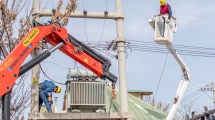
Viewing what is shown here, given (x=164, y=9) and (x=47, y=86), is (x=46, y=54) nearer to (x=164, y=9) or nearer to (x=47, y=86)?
(x=47, y=86)

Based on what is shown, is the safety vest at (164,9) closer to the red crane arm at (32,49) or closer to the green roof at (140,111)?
the red crane arm at (32,49)

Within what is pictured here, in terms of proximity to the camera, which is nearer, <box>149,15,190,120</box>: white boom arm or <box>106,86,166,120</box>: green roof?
<box>149,15,190,120</box>: white boom arm

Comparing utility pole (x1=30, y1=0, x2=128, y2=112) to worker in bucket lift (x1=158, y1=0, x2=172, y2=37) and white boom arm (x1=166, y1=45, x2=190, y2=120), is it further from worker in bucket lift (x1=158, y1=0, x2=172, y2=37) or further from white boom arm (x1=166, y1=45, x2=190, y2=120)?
worker in bucket lift (x1=158, y1=0, x2=172, y2=37)

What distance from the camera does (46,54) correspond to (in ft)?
29.3

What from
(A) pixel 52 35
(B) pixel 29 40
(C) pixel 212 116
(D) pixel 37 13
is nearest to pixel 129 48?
(D) pixel 37 13

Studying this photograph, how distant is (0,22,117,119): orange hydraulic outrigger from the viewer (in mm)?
8363

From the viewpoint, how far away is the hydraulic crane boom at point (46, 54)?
8367 millimetres

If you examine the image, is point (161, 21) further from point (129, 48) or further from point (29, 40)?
point (29, 40)

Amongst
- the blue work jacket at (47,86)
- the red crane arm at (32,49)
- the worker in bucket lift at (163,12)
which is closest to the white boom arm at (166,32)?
the worker in bucket lift at (163,12)

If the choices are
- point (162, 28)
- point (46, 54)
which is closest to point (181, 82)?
point (162, 28)

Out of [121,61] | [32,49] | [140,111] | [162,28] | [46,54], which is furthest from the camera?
[140,111]

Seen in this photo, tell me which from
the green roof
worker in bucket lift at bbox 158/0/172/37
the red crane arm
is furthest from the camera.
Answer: the green roof

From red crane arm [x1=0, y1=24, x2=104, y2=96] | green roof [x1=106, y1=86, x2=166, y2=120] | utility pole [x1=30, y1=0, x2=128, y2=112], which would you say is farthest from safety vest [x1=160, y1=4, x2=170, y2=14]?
green roof [x1=106, y1=86, x2=166, y2=120]

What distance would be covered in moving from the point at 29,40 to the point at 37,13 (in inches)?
165
